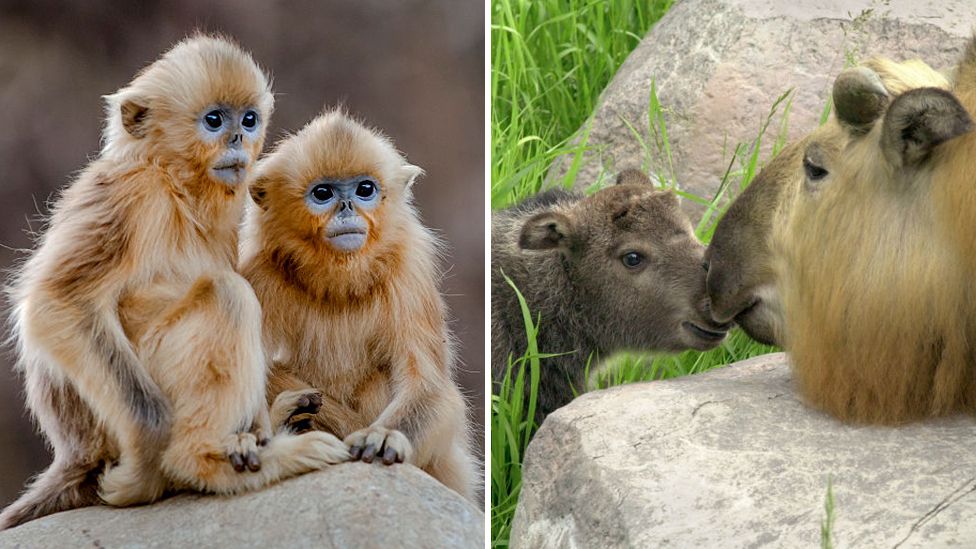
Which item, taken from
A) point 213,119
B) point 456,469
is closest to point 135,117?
point 213,119

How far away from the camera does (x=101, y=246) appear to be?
7.04 ft

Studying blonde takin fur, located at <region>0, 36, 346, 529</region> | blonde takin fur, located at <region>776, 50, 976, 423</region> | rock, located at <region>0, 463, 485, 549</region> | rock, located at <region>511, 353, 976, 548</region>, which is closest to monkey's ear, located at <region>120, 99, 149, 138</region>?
blonde takin fur, located at <region>0, 36, 346, 529</region>

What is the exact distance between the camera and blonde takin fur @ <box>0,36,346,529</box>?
2135mm

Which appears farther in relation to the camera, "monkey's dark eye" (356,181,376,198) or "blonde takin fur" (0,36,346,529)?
"monkey's dark eye" (356,181,376,198)

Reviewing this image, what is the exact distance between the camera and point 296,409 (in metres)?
2.23

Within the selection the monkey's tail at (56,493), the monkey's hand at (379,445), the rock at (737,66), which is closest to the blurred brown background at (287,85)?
the monkey's tail at (56,493)

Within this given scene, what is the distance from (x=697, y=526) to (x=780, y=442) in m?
0.24

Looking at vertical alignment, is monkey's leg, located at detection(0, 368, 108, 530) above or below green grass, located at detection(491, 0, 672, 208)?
below

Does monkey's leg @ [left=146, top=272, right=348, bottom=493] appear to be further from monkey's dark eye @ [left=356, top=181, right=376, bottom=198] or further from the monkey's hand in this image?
monkey's dark eye @ [left=356, top=181, right=376, bottom=198]

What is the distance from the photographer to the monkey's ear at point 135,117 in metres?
2.16

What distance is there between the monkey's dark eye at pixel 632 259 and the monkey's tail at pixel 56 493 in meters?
1.29

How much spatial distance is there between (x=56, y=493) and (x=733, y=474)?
115cm

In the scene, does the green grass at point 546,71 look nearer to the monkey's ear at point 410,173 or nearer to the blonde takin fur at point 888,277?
the monkey's ear at point 410,173

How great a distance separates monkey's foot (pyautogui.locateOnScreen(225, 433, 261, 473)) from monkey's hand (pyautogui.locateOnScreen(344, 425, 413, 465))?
17 centimetres
